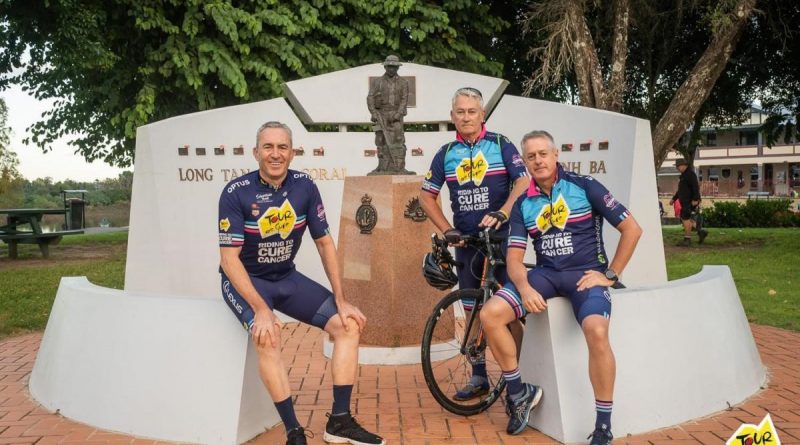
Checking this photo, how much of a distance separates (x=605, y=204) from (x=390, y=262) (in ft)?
7.21

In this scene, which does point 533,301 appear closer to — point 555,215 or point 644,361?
point 555,215

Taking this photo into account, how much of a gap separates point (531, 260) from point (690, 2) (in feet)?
29.1

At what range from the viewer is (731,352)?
4809 millimetres

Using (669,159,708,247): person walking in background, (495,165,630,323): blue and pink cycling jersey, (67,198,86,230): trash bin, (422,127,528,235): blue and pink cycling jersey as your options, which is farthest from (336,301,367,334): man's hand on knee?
(67,198,86,230): trash bin

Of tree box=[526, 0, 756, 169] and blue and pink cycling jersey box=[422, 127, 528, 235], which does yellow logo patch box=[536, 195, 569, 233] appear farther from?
tree box=[526, 0, 756, 169]

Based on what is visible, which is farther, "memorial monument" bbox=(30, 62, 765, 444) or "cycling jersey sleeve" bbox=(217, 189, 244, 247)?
"memorial monument" bbox=(30, 62, 765, 444)

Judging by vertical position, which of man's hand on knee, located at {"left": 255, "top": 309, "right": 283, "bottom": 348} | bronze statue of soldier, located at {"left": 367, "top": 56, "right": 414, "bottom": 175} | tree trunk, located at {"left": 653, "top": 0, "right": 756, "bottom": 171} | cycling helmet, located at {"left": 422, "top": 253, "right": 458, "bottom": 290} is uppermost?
tree trunk, located at {"left": 653, "top": 0, "right": 756, "bottom": 171}

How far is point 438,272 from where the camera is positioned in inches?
198

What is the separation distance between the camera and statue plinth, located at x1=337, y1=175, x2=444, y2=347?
5.99 meters

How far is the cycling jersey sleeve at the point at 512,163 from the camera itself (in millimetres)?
4754

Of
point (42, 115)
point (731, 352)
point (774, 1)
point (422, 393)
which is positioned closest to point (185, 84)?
point (42, 115)

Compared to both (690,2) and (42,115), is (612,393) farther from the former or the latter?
(42,115)

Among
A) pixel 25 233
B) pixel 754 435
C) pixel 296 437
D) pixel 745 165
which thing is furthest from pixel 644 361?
pixel 745 165

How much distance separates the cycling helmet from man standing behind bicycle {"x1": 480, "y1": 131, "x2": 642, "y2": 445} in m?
0.77
